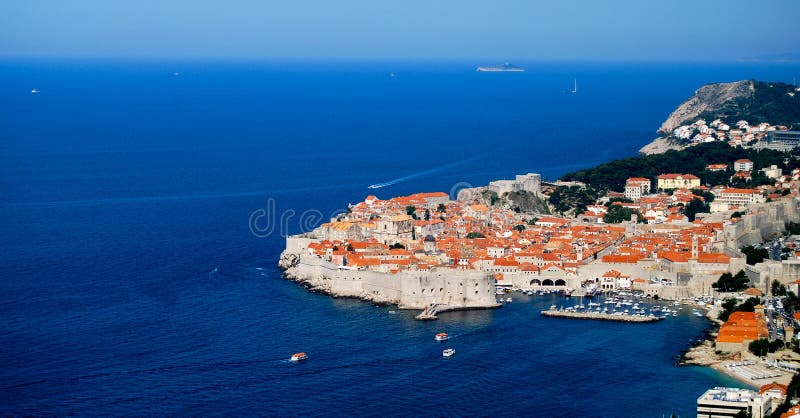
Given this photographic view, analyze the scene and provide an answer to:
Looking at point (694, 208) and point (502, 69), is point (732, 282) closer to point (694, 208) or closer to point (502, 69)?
point (694, 208)

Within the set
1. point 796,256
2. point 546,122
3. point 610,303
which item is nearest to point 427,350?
point 610,303

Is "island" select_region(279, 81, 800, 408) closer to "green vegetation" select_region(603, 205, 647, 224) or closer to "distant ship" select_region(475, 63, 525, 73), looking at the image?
"green vegetation" select_region(603, 205, 647, 224)

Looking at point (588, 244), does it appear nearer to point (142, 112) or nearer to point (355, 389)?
point (355, 389)

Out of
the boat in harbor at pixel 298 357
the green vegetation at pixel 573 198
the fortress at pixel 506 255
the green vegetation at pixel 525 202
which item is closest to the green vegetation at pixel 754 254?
the fortress at pixel 506 255

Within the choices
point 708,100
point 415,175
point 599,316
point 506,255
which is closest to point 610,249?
point 506,255

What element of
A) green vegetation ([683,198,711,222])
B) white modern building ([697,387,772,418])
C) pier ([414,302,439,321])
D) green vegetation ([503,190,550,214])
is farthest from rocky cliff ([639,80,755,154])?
white modern building ([697,387,772,418])

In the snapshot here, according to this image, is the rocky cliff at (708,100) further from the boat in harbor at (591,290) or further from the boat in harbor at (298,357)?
the boat in harbor at (298,357)
